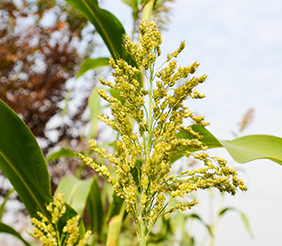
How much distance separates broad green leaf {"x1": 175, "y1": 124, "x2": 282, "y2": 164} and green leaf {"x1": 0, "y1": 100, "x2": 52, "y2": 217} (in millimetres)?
443

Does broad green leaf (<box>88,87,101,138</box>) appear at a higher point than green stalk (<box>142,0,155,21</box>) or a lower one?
lower

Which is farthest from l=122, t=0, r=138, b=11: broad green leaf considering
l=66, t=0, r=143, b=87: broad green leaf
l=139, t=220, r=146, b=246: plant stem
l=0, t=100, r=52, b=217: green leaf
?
l=139, t=220, r=146, b=246: plant stem

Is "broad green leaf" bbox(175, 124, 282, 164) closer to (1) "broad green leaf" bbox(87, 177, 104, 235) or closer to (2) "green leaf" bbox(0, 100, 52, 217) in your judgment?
(2) "green leaf" bbox(0, 100, 52, 217)

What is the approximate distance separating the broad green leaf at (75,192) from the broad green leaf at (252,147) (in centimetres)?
68

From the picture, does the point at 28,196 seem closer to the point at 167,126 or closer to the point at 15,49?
the point at 167,126

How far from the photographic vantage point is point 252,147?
85 centimetres

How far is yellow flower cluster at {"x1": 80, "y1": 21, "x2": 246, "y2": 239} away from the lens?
2.14ft

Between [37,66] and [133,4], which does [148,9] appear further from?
[37,66]

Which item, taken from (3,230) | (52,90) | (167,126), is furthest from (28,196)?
(52,90)

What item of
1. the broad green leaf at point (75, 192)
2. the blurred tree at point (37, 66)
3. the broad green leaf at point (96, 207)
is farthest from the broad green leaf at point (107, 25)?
the blurred tree at point (37, 66)

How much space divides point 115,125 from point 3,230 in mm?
643

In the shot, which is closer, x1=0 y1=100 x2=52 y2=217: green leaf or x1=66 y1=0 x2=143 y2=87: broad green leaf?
x1=0 y1=100 x2=52 y2=217: green leaf

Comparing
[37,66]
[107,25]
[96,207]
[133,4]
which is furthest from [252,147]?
[37,66]

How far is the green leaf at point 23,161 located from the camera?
84 centimetres
